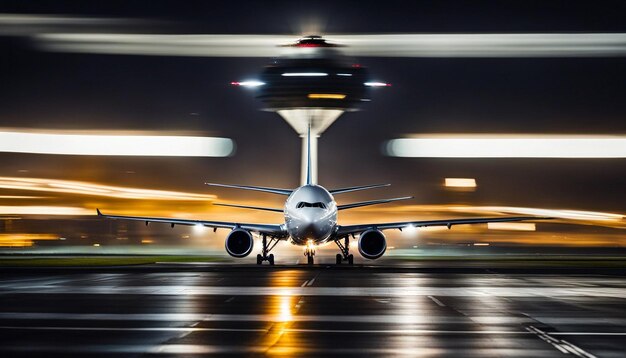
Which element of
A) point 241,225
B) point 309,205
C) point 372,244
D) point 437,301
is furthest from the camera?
point 241,225

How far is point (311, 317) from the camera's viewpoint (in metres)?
20.5

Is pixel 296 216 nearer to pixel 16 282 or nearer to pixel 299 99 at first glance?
pixel 16 282

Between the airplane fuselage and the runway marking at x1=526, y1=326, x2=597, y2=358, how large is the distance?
32.3m

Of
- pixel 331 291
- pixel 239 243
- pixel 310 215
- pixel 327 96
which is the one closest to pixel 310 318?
pixel 331 291

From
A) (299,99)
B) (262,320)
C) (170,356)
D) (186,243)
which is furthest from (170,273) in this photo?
(299,99)

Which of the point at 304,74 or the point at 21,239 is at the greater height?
the point at 304,74

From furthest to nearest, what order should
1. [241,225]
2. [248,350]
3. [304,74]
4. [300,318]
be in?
[304,74] → [241,225] → [300,318] → [248,350]

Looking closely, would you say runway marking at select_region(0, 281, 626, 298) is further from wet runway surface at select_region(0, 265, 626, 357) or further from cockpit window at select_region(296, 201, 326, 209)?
cockpit window at select_region(296, 201, 326, 209)

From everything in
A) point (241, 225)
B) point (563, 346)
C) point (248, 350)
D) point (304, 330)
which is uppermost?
point (241, 225)

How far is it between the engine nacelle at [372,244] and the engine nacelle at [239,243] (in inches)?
255

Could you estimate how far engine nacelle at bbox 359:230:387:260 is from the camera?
52594 millimetres

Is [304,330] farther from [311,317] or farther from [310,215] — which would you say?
[310,215]

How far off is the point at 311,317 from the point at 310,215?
29303mm

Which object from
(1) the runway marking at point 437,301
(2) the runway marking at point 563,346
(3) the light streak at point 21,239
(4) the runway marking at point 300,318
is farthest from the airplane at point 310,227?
(3) the light streak at point 21,239
